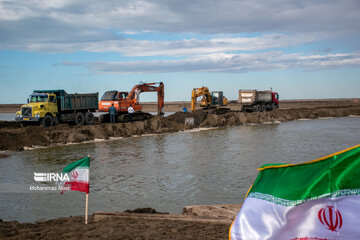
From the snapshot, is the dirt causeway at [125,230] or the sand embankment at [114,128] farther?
the sand embankment at [114,128]

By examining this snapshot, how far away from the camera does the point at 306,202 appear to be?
3.99 meters

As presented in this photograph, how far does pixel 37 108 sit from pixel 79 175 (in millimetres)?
22471

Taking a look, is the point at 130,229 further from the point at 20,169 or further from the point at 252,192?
the point at 20,169

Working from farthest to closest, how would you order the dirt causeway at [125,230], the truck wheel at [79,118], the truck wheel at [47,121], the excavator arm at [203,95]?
the excavator arm at [203,95], the truck wheel at [79,118], the truck wheel at [47,121], the dirt causeway at [125,230]

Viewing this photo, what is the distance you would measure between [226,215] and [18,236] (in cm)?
415

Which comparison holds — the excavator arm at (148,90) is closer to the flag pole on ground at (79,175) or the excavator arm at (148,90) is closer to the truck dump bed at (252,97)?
the truck dump bed at (252,97)

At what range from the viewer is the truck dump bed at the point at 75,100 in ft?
98.4

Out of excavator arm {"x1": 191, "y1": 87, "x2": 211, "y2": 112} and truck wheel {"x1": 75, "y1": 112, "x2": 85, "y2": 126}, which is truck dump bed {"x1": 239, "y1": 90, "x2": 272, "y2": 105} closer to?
excavator arm {"x1": 191, "y1": 87, "x2": 211, "y2": 112}

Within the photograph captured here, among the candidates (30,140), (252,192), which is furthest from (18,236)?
(30,140)

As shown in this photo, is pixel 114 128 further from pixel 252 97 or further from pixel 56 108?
pixel 252 97

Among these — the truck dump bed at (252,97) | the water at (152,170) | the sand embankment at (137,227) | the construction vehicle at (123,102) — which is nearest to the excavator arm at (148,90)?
the construction vehicle at (123,102)

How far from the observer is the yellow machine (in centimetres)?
4569

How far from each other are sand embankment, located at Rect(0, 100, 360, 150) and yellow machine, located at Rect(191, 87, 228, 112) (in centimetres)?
291

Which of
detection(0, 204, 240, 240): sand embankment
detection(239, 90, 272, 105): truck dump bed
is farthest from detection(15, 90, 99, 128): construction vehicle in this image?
detection(239, 90, 272, 105): truck dump bed
